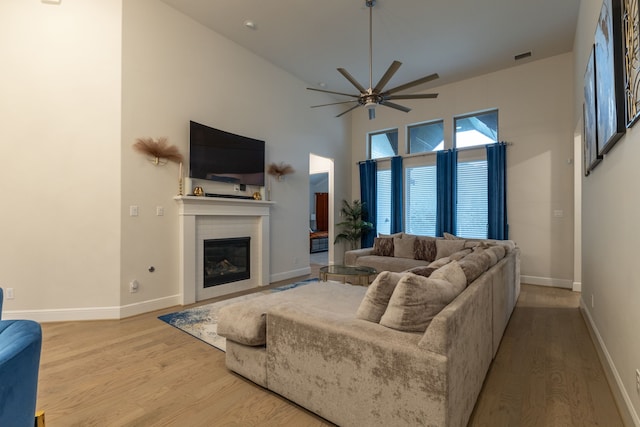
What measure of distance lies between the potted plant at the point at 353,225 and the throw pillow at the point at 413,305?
200 inches

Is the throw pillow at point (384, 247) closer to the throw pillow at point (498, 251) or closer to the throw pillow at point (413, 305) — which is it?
the throw pillow at point (498, 251)

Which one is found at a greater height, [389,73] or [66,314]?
[389,73]

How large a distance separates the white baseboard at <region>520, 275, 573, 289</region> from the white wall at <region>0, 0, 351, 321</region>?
17.8ft

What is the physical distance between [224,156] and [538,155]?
4.98m

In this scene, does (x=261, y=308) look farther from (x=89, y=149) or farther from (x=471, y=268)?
(x=89, y=149)

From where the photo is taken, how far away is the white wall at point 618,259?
5.41 ft

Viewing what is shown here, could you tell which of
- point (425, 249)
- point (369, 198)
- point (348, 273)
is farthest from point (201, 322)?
point (369, 198)

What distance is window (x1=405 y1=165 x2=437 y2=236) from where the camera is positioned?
243 inches

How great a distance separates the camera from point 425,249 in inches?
199

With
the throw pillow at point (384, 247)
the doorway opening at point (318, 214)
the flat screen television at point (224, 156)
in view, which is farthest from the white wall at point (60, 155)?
the doorway opening at point (318, 214)

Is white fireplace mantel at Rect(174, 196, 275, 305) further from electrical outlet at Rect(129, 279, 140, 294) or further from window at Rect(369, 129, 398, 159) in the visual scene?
window at Rect(369, 129, 398, 159)

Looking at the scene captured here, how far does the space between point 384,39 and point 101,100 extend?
12.2ft

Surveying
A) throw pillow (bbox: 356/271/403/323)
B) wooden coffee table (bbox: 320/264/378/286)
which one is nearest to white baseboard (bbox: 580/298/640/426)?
throw pillow (bbox: 356/271/403/323)

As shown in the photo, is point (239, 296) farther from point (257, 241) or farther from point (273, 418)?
point (273, 418)
